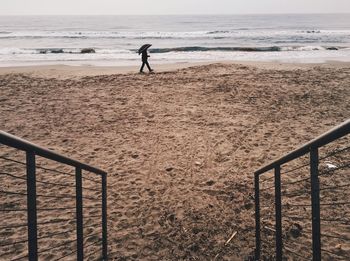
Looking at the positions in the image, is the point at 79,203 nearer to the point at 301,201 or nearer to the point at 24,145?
the point at 24,145

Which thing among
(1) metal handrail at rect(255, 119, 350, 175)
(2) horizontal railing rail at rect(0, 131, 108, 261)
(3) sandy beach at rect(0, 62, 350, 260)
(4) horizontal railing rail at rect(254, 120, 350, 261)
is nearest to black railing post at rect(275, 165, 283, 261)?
(4) horizontal railing rail at rect(254, 120, 350, 261)

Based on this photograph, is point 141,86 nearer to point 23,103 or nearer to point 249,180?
point 23,103

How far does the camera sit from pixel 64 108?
35.0 feet

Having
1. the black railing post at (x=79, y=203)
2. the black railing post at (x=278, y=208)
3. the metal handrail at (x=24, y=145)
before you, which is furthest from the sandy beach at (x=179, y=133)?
the metal handrail at (x=24, y=145)

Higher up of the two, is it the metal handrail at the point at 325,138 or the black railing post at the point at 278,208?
the metal handrail at the point at 325,138

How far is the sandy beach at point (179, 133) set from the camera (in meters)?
4.64

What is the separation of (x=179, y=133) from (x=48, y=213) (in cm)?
426

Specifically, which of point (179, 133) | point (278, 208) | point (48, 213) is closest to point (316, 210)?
point (278, 208)

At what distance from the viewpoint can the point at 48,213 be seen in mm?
5129

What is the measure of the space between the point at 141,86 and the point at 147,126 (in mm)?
4450

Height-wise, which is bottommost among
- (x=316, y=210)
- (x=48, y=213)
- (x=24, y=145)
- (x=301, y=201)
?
(x=48, y=213)

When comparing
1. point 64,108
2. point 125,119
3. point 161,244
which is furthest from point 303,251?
point 64,108

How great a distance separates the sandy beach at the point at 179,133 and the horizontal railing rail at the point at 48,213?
7.4 inches

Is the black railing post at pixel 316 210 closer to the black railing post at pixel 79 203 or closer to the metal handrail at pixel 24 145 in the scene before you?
the metal handrail at pixel 24 145
